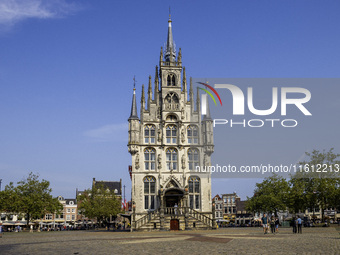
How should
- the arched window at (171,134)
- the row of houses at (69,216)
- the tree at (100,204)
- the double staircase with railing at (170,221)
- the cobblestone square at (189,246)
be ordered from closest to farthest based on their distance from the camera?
the cobblestone square at (189,246) → the double staircase with railing at (170,221) → the arched window at (171,134) → the tree at (100,204) → the row of houses at (69,216)

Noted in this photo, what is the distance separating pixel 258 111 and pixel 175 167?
20246 millimetres

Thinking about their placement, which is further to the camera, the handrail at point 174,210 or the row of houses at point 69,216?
the row of houses at point 69,216

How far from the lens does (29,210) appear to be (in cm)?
7106

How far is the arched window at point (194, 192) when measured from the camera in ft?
191

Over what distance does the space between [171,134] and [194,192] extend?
9333mm

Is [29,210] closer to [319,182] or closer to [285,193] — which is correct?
[285,193]

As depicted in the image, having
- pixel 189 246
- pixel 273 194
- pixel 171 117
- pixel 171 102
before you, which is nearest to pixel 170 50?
pixel 171 102

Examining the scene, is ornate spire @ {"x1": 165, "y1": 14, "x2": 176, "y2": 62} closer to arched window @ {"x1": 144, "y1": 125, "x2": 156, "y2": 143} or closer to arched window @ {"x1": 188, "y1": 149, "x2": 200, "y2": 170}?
arched window @ {"x1": 144, "y1": 125, "x2": 156, "y2": 143}

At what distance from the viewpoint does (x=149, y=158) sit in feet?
191

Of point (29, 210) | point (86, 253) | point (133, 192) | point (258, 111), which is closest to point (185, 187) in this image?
point (133, 192)

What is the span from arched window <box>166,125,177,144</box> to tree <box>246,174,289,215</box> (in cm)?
2149

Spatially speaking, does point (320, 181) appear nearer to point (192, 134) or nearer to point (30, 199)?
point (192, 134)

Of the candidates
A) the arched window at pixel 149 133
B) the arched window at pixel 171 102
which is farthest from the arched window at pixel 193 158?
the arched window at pixel 171 102

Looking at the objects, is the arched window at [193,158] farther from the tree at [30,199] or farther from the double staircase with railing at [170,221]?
the tree at [30,199]
